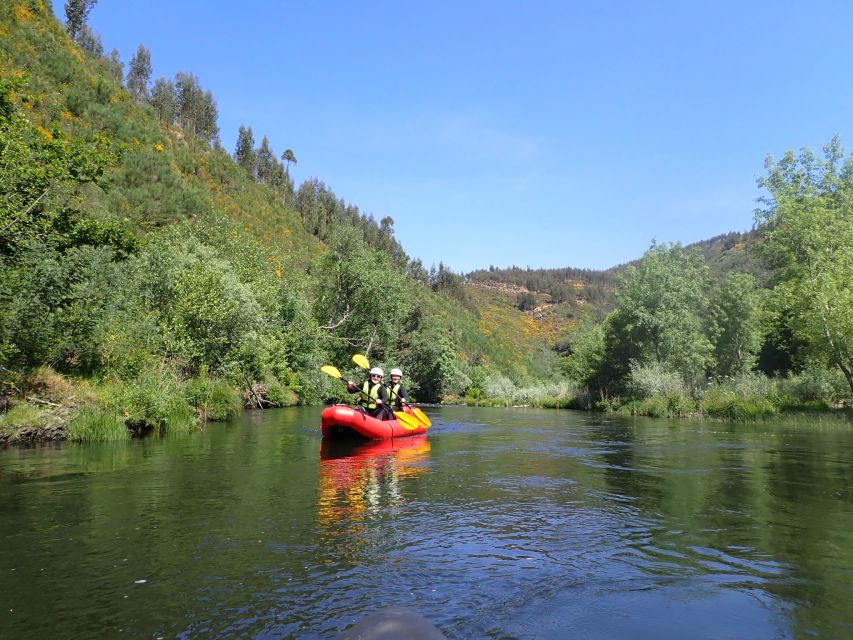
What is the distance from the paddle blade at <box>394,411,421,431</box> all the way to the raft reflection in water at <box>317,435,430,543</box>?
30 cm

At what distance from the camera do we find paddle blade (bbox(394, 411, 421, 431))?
46.5 ft

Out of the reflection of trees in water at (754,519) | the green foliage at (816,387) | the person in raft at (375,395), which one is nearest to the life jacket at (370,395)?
the person in raft at (375,395)

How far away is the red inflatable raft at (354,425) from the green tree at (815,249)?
18.0 meters

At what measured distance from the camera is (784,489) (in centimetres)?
793

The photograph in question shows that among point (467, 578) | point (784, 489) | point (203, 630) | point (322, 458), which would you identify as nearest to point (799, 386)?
point (784, 489)

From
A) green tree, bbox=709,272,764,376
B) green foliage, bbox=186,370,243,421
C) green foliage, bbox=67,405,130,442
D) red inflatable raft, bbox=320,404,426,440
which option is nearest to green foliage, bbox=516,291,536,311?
green tree, bbox=709,272,764,376

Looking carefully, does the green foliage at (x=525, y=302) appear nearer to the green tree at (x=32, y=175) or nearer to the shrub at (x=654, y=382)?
the shrub at (x=654, y=382)

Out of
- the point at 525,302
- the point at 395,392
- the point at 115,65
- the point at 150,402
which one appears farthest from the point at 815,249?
the point at 525,302

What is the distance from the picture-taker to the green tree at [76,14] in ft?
204

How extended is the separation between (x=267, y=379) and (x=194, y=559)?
81.3ft

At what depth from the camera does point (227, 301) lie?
19984 millimetres

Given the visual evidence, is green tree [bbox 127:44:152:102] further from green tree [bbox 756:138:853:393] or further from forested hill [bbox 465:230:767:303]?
forested hill [bbox 465:230:767:303]

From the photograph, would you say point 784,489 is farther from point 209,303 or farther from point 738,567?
point 209,303

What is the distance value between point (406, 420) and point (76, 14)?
70.4 m
